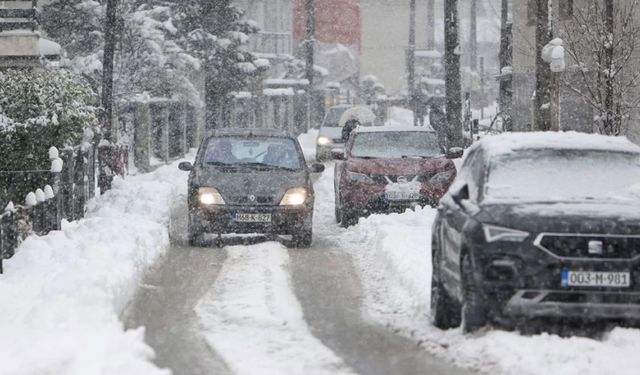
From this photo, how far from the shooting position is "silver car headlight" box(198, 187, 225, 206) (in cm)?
1617

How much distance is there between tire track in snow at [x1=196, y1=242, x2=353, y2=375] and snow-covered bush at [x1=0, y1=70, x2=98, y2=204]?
A: 6518 mm

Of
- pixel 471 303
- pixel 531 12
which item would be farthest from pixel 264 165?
pixel 531 12

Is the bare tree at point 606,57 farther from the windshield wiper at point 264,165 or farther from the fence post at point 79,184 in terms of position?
the fence post at point 79,184

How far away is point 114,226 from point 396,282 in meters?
4.73

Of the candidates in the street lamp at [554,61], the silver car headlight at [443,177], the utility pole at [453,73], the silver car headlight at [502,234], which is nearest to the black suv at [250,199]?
the silver car headlight at [443,177]

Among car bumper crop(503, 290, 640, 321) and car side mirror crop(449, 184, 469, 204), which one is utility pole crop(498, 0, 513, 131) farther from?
car bumper crop(503, 290, 640, 321)

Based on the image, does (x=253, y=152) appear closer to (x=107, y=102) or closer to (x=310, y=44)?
(x=107, y=102)

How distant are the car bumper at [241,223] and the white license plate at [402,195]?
281 cm

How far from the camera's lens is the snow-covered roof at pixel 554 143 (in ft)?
32.4

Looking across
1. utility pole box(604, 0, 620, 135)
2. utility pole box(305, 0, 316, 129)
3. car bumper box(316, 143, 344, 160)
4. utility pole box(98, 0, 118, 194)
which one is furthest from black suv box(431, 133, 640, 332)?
utility pole box(305, 0, 316, 129)

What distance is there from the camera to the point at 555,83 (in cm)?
2097

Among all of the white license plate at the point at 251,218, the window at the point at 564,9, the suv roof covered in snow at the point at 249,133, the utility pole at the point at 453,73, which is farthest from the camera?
the window at the point at 564,9

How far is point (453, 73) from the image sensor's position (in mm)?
29188

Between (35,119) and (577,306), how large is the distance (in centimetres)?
1316
